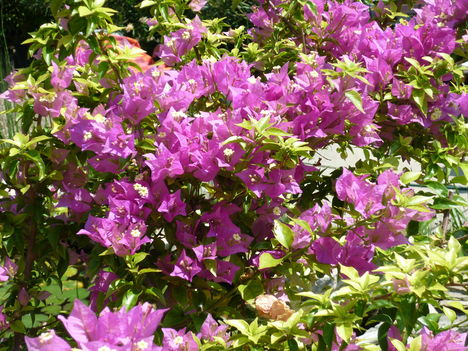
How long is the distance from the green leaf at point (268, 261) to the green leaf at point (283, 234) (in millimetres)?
29

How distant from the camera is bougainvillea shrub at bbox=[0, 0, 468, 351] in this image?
0.96 meters

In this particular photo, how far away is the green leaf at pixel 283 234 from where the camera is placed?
1068mm

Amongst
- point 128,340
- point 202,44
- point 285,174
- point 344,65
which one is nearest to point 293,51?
point 202,44

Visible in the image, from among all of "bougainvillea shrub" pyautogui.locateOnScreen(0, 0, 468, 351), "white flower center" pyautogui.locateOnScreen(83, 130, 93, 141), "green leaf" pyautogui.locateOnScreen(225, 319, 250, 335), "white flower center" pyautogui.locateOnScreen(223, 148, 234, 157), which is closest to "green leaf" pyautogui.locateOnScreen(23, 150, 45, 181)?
"bougainvillea shrub" pyautogui.locateOnScreen(0, 0, 468, 351)

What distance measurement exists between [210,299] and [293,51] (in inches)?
27.9

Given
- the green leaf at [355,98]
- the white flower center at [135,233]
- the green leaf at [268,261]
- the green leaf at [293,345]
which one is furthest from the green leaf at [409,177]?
the white flower center at [135,233]

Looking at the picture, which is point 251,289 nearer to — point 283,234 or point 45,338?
point 283,234

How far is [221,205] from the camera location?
1.16 m

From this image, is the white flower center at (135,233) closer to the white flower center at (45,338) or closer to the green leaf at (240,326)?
the green leaf at (240,326)

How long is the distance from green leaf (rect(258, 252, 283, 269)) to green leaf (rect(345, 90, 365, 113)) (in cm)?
33

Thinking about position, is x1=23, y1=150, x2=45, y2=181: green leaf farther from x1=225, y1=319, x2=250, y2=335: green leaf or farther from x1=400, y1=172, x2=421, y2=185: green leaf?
x1=400, y1=172, x2=421, y2=185: green leaf

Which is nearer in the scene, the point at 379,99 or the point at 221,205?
the point at 221,205

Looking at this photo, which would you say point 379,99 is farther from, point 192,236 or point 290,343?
point 290,343

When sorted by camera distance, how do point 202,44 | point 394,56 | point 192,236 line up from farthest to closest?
point 202,44 < point 394,56 < point 192,236
